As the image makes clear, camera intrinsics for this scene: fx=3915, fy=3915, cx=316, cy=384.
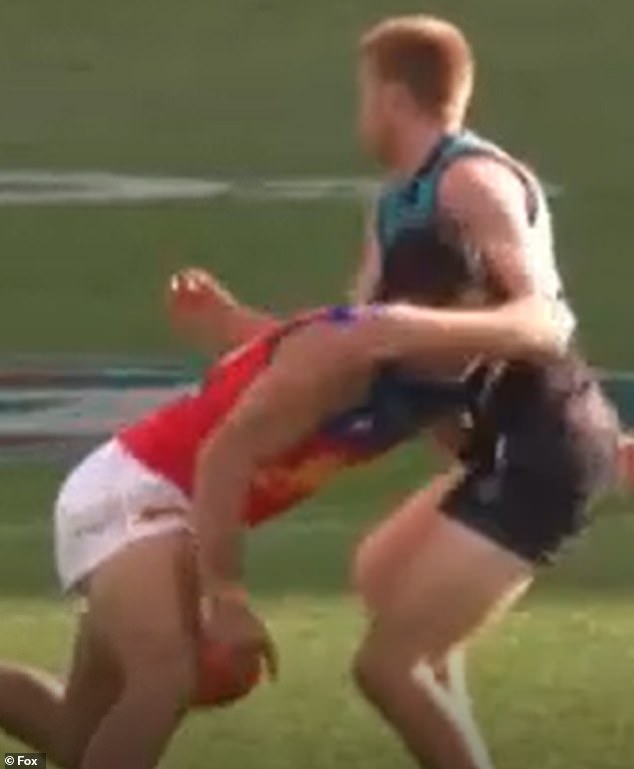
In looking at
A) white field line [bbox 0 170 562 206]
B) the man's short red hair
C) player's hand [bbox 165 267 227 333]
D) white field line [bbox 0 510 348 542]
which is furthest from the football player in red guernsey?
white field line [bbox 0 170 562 206]

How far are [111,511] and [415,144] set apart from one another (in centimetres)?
89

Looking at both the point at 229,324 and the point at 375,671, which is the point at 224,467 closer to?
the point at 375,671

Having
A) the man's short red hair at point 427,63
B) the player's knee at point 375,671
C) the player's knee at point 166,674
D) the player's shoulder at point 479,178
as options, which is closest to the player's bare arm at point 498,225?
the player's shoulder at point 479,178

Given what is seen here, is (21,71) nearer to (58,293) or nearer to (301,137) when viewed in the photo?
(301,137)

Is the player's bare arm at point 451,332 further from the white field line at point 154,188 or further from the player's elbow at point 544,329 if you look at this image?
the white field line at point 154,188

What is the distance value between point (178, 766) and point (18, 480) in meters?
4.90

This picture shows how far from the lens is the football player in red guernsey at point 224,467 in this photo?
22.3 feet

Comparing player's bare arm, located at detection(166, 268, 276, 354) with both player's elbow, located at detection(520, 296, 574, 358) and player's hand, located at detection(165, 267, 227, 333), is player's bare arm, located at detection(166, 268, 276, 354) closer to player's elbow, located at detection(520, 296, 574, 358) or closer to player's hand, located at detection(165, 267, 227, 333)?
player's hand, located at detection(165, 267, 227, 333)

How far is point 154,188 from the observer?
20.1 meters

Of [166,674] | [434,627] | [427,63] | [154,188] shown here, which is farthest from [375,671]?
[154,188]

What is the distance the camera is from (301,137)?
69.7 feet

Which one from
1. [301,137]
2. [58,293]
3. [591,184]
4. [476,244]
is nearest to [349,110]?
[301,137]

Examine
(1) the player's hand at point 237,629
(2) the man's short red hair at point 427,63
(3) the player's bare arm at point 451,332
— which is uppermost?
(2) the man's short red hair at point 427,63

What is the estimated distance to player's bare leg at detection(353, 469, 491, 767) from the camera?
23.5ft
